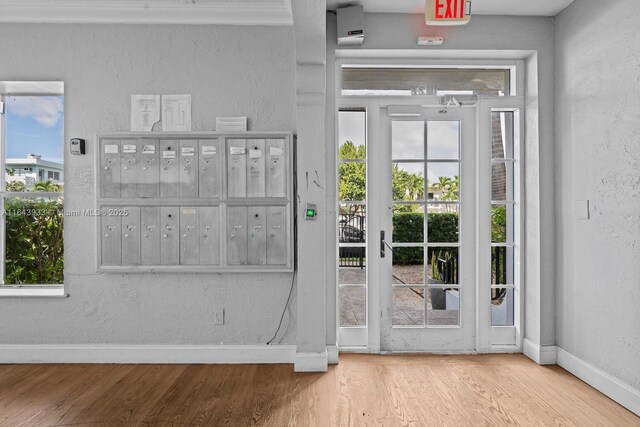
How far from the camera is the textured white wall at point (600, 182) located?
2.51 m

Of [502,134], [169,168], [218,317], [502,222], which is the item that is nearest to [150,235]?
[169,168]

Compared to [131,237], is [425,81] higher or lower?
higher

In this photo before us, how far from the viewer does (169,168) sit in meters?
3.24

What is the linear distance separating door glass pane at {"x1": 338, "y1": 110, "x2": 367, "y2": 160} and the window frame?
7.55 ft

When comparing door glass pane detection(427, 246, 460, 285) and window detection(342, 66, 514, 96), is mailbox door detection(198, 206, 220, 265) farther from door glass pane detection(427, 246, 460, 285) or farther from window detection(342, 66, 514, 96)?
door glass pane detection(427, 246, 460, 285)

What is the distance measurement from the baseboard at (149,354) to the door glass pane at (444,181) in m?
1.79

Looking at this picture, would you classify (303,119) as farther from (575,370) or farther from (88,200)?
(575,370)

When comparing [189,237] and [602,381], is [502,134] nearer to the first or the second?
[602,381]

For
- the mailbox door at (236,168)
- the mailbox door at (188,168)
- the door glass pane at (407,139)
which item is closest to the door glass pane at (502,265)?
the door glass pane at (407,139)

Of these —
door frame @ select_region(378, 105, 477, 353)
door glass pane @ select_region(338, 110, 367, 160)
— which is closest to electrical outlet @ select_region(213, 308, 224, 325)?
door frame @ select_region(378, 105, 477, 353)

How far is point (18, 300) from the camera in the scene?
129 inches

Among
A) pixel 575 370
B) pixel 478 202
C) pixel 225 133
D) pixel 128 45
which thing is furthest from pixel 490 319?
pixel 128 45

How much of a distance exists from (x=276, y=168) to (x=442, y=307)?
1865mm

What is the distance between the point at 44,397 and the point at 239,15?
3.09 metres
